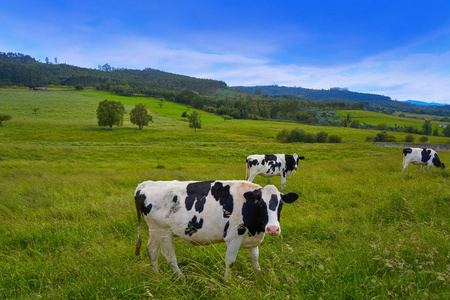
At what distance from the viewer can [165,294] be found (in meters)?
3.17

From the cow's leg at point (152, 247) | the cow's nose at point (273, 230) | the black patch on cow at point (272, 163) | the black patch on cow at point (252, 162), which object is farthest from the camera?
the black patch on cow at point (252, 162)

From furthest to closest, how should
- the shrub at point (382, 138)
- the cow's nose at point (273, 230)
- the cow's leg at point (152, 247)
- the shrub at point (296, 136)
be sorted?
the shrub at point (382, 138) < the shrub at point (296, 136) < the cow's leg at point (152, 247) < the cow's nose at point (273, 230)

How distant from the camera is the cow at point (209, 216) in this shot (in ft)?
13.3

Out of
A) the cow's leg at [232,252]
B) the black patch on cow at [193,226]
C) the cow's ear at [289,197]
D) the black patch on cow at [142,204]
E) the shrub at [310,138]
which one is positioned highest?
the cow's ear at [289,197]

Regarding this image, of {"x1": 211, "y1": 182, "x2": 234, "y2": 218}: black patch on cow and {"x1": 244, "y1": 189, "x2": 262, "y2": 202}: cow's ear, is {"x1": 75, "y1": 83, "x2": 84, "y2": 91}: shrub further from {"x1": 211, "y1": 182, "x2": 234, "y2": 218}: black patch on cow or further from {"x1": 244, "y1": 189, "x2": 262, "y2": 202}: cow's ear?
{"x1": 244, "y1": 189, "x2": 262, "y2": 202}: cow's ear

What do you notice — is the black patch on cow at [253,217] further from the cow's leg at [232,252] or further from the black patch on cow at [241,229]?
the cow's leg at [232,252]

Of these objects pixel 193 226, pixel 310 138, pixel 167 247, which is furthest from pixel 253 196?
pixel 310 138

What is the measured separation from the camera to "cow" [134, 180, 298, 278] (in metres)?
4.06

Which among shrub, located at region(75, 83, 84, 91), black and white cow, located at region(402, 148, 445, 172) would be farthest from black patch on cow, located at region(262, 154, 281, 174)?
shrub, located at region(75, 83, 84, 91)

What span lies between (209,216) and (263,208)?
979mm

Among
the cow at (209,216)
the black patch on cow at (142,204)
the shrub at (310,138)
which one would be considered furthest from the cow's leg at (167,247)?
the shrub at (310,138)

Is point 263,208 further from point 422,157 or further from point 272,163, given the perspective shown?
point 422,157

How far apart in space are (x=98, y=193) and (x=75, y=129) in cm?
5568

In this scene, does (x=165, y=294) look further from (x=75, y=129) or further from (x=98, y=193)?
(x=75, y=129)
